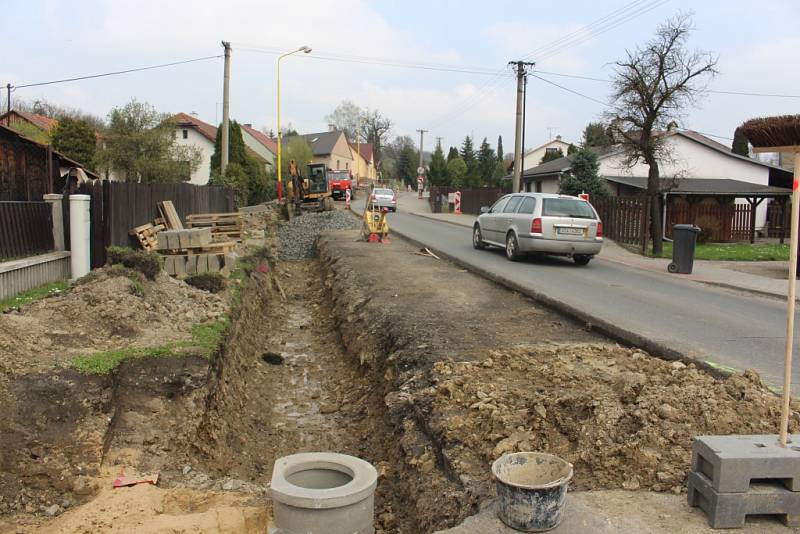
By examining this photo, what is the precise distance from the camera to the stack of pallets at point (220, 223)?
18.6 meters

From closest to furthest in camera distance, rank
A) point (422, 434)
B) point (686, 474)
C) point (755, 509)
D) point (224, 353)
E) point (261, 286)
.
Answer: point (755, 509) → point (686, 474) → point (422, 434) → point (224, 353) → point (261, 286)

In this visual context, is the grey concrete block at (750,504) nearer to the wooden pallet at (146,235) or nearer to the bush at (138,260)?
the bush at (138,260)

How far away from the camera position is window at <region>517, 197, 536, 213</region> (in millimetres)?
15877

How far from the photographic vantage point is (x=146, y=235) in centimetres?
1297

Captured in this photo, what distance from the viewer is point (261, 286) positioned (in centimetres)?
1393

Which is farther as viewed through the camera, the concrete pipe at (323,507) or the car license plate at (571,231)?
the car license plate at (571,231)

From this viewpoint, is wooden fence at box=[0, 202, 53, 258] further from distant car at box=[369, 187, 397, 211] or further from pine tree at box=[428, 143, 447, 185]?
pine tree at box=[428, 143, 447, 185]

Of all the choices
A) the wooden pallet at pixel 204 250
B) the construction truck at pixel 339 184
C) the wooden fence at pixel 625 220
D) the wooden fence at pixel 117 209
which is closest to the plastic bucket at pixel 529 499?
the wooden fence at pixel 117 209

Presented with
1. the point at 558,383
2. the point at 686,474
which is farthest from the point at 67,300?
the point at 686,474

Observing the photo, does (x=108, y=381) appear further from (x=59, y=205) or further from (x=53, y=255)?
(x=59, y=205)

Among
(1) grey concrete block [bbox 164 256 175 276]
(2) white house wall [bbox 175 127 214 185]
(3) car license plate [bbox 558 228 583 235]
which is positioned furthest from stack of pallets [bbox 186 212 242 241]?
(2) white house wall [bbox 175 127 214 185]

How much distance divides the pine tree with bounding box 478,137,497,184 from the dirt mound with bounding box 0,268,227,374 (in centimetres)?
7535

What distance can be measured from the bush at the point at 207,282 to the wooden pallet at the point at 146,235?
73.9 inches

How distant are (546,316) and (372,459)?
143 inches
